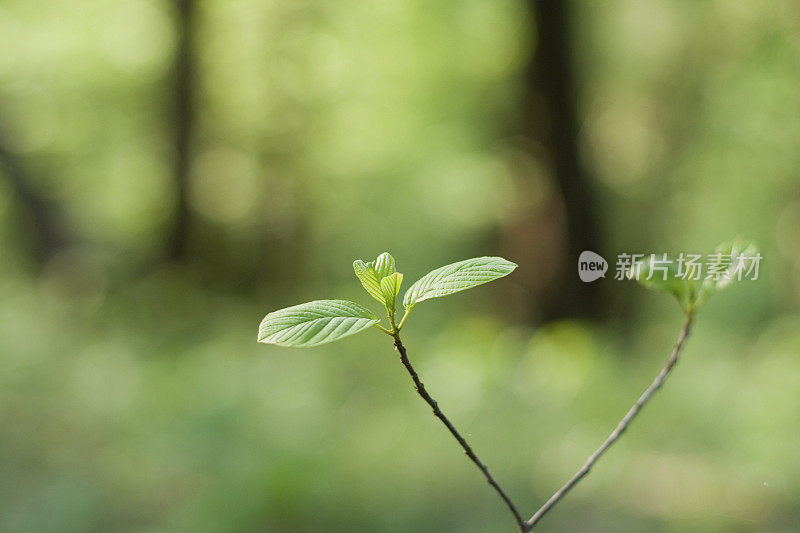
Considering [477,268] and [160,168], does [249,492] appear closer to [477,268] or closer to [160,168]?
[477,268]

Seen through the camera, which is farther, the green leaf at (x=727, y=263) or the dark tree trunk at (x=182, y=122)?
the dark tree trunk at (x=182, y=122)

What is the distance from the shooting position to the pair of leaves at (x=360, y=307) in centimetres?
39

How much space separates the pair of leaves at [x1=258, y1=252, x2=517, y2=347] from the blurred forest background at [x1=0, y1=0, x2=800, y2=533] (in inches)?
80.0

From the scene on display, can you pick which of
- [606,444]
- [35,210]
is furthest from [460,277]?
[35,210]

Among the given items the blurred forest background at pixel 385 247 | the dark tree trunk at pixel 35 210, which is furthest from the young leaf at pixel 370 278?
the dark tree trunk at pixel 35 210

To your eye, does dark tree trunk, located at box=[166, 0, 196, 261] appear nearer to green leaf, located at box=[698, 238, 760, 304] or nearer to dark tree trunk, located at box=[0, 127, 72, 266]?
dark tree trunk, located at box=[0, 127, 72, 266]

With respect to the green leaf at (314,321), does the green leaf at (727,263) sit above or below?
above

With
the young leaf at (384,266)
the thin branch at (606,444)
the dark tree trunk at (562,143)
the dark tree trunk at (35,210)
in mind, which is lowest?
the dark tree trunk at (35,210)

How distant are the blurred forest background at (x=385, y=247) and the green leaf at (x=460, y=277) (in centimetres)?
205

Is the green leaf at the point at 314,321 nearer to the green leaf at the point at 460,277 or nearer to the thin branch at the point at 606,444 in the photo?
the green leaf at the point at 460,277

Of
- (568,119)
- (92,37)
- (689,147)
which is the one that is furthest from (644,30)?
(92,37)

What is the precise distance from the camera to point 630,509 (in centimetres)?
237

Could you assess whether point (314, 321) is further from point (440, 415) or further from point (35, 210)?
point (35, 210)

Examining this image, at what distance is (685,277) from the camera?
47 cm
